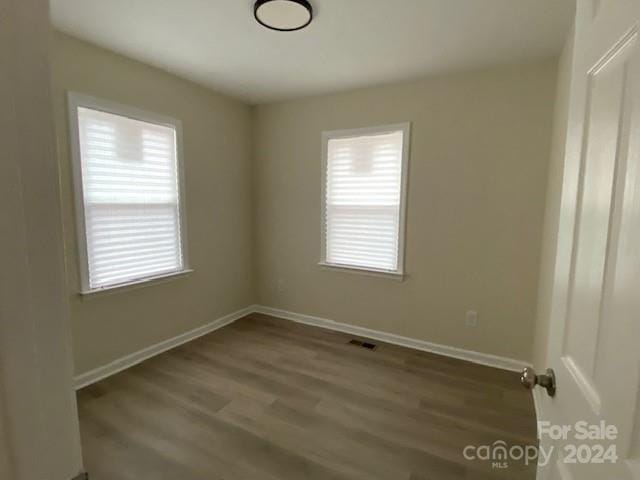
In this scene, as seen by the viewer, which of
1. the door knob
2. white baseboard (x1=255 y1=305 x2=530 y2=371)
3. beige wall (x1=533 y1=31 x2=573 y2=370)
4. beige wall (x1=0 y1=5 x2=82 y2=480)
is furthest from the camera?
A: white baseboard (x1=255 y1=305 x2=530 y2=371)

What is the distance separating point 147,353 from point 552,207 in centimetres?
342

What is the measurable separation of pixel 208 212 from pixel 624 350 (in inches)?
128

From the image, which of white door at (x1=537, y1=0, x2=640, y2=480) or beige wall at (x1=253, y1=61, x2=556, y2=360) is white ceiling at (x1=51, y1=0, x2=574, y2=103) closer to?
beige wall at (x1=253, y1=61, x2=556, y2=360)

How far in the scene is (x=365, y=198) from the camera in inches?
124

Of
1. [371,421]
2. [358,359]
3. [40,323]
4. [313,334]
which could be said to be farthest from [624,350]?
[313,334]

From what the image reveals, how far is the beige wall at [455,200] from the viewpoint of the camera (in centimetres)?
249

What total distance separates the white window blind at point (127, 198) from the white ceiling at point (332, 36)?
0.59 metres

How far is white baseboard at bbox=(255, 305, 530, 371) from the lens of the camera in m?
2.69

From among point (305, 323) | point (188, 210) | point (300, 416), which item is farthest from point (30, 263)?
point (305, 323)

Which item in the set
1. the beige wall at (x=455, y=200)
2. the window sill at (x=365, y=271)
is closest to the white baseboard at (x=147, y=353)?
the beige wall at (x=455, y=200)

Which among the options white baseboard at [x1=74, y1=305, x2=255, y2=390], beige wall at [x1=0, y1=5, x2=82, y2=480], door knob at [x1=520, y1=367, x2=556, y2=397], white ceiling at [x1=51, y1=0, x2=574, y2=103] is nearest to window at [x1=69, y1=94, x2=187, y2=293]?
white ceiling at [x1=51, y1=0, x2=574, y2=103]

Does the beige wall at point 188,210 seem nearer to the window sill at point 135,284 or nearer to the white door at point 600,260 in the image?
the window sill at point 135,284

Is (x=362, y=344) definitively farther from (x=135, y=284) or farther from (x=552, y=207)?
(x=135, y=284)

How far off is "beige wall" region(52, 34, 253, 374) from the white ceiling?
17 cm
